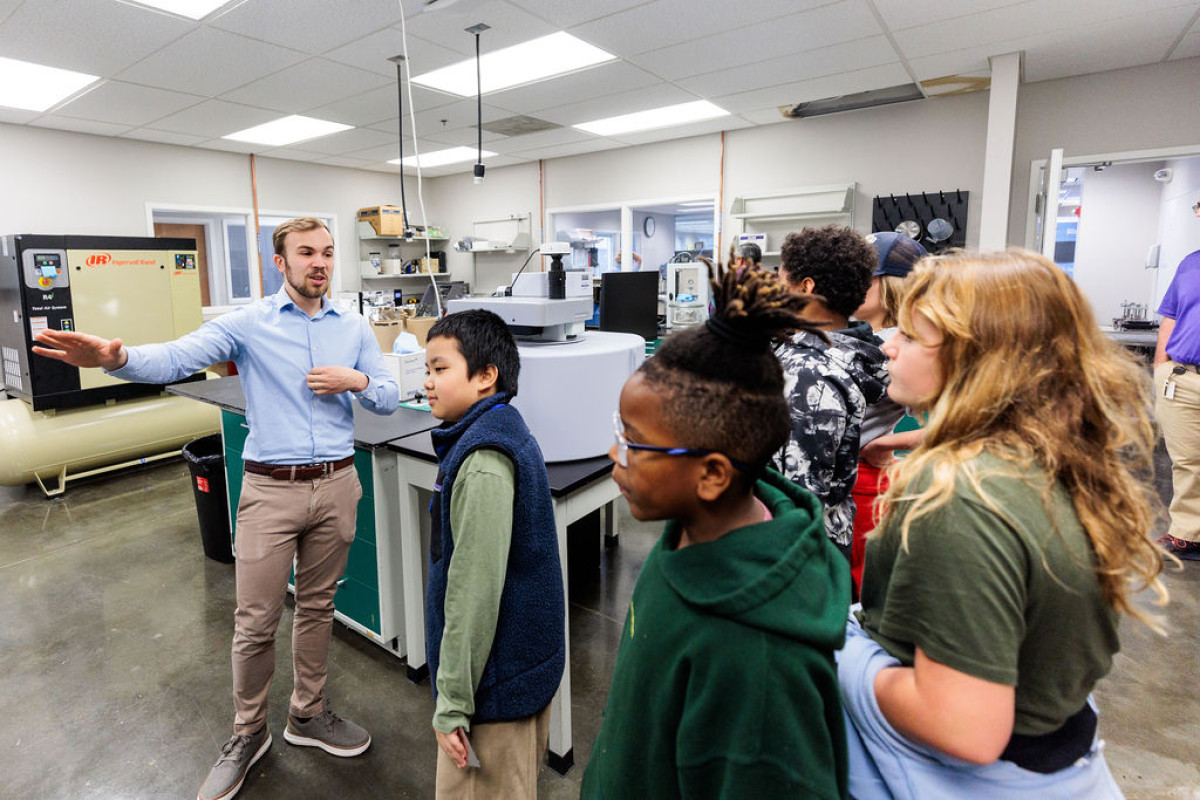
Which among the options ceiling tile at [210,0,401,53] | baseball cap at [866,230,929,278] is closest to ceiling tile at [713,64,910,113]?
ceiling tile at [210,0,401,53]

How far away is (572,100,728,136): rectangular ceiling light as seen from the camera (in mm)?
4789

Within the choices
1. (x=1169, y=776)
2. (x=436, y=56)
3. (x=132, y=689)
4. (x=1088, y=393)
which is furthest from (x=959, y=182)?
→ (x=132, y=689)

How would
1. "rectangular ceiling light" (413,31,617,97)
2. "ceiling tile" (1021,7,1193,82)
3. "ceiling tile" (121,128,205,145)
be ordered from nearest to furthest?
"ceiling tile" (1021,7,1193,82)
"rectangular ceiling light" (413,31,617,97)
"ceiling tile" (121,128,205,145)

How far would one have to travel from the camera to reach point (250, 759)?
1749 millimetres

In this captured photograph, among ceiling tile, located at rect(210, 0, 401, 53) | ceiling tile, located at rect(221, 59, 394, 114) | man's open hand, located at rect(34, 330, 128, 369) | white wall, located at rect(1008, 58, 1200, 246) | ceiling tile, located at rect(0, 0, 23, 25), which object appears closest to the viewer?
man's open hand, located at rect(34, 330, 128, 369)

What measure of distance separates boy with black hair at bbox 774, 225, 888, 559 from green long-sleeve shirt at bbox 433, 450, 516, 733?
557mm

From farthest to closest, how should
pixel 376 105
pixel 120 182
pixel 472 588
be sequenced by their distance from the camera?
1. pixel 120 182
2. pixel 376 105
3. pixel 472 588

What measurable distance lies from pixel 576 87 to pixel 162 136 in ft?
12.0

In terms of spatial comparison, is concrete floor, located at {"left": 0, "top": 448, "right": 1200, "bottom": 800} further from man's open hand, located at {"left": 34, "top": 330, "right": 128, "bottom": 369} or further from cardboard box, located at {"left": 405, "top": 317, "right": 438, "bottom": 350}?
cardboard box, located at {"left": 405, "top": 317, "right": 438, "bottom": 350}

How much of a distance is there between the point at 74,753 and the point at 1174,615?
385 centimetres

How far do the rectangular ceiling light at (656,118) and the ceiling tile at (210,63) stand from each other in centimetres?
238

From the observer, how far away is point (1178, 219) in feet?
17.7

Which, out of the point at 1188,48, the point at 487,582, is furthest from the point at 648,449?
the point at 1188,48

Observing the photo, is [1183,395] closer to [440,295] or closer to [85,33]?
[440,295]
